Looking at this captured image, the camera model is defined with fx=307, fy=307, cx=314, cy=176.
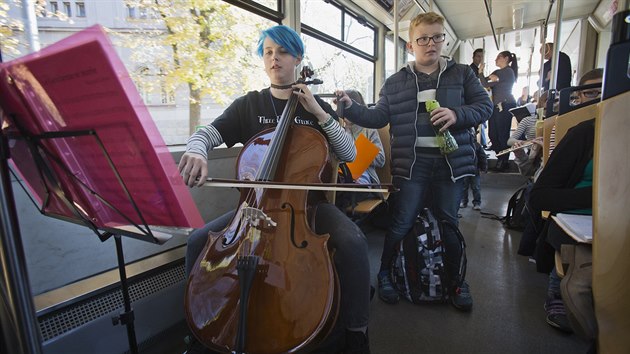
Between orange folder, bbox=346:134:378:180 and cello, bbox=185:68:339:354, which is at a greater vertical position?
orange folder, bbox=346:134:378:180

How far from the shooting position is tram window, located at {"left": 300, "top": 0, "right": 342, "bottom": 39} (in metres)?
2.91

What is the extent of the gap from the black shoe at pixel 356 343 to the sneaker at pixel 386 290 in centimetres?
64

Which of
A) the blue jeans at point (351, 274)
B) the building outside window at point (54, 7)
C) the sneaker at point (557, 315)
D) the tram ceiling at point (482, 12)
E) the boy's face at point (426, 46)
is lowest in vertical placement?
the sneaker at point (557, 315)

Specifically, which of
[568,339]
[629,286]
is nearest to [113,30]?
[629,286]

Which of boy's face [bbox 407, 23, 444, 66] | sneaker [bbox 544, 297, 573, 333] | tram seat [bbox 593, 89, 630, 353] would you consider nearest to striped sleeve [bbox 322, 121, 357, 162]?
boy's face [bbox 407, 23, 444, 66]

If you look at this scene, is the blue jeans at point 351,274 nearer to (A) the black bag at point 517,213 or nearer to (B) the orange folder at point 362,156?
(B) the orange folder at point 362,156

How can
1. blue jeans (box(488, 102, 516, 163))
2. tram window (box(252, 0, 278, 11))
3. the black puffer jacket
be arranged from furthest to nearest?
blue jeans (box(488, 102, 516, 163)) < tram window (box(252, 0, 278, 11)) < the black puffer jacket

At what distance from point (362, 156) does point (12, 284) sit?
176 cm

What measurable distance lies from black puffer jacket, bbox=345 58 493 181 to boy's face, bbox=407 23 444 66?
0.07 m

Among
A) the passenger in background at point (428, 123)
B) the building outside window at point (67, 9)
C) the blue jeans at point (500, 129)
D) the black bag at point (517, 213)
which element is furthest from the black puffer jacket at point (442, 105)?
the blue jeans at point (500, 129)

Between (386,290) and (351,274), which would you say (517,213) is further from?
(351,274)

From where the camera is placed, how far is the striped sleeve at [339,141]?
1.34 metres

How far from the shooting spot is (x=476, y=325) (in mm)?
1464

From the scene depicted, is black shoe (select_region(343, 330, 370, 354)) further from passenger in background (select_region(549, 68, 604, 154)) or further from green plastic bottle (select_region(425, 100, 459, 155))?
passenger in background (select_region(549, 68, 604, 154))
